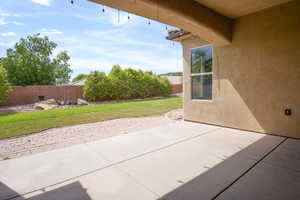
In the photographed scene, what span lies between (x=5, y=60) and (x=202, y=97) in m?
25.7

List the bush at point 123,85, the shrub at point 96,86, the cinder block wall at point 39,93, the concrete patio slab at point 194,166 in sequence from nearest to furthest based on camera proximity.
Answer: the concrete patio slab at point 194,166, the cinder block wall at point 39,93, the shrub at point 96,86, the bush at point 123,85

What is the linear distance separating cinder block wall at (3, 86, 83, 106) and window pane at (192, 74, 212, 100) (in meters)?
12.8

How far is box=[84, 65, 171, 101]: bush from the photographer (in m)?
14.2

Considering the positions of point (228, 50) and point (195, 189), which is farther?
point (228, 50)

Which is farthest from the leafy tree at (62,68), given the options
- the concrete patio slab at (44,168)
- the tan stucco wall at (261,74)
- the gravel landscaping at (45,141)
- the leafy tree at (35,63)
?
the tan stucco wall at (261,74)

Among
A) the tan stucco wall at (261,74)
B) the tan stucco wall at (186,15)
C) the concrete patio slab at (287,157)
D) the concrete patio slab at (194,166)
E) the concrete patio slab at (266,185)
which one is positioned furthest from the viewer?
the tan stucco wall at (261,74)

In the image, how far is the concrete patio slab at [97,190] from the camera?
5.56ft

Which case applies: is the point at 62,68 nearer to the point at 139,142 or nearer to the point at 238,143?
the point at 139,142

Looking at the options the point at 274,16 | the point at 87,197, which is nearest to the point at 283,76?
the point at 274,16

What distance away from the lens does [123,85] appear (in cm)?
1548

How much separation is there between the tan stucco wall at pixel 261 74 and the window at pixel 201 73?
23 centimetres

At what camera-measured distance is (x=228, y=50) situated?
14.4ft

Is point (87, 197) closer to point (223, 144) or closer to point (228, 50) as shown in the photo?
point (223, 144)

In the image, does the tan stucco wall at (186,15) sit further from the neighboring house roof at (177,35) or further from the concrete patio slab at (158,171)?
the concrete patio slab at (158,171)
